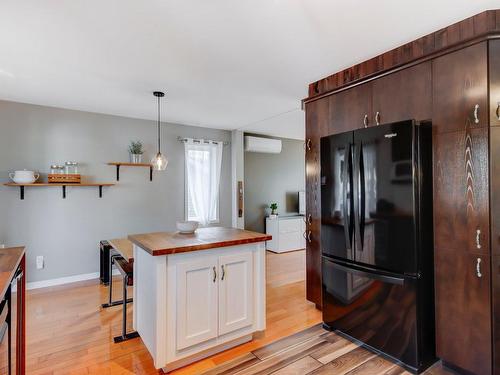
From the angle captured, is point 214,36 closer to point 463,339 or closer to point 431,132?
point 431,132

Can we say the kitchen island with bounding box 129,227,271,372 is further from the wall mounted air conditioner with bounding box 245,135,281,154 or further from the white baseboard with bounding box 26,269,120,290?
the wall mounted air conditioner with bounding box 245,135,281,154

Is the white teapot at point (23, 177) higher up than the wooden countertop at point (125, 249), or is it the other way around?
the white teapot at point (23, 177)

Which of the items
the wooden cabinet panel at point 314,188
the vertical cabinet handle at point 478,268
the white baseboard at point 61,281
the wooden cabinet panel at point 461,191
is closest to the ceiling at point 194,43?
the wooden cabinet panel at point 314,188

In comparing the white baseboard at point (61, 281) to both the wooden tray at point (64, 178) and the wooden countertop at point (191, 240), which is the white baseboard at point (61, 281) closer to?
the wooden tray at point (64, 178)

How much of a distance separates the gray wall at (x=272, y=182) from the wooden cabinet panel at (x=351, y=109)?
124 inches

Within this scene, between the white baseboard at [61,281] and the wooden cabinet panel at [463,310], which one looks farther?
the white baseboard at [61,281]

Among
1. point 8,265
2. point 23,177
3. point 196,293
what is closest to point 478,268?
point 196,293

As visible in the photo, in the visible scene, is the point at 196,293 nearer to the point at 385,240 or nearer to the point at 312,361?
the point at 312,361

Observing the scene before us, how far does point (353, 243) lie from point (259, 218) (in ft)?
12.2

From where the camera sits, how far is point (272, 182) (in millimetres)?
6156

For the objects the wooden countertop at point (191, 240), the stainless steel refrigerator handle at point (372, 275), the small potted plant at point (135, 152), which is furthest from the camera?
the small potted plant at point (135, 152)

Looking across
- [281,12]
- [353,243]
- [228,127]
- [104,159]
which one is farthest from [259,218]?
[281,12]

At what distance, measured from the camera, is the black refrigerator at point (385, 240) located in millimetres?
1937

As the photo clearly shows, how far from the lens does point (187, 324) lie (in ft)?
6.51
